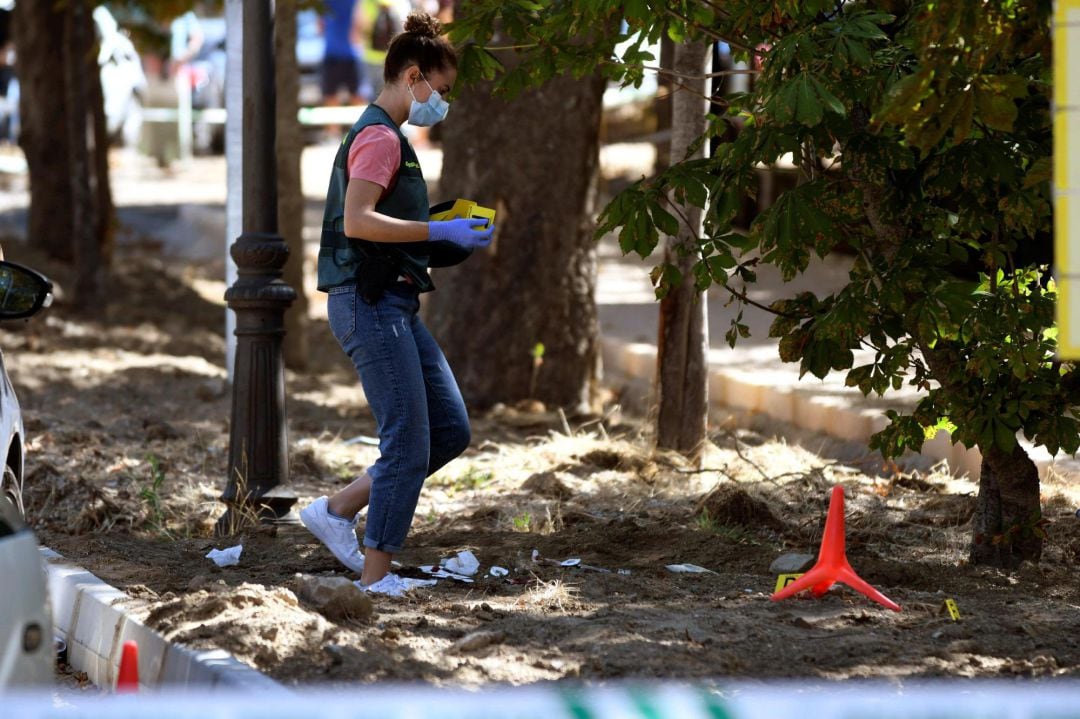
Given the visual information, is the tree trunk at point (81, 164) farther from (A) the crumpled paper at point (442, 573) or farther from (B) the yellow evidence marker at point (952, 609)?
(B) the yellow evidence marker at point (952, 609)

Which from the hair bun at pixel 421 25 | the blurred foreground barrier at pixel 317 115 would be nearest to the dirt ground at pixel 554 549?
the hair bun at pixel 421 25

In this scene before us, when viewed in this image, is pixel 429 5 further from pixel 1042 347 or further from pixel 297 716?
pixel 297 716

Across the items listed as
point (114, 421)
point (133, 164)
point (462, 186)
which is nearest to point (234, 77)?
point (462, 186)

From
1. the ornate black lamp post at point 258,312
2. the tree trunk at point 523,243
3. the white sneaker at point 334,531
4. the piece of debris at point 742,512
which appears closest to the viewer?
the white sneaker at point 334,531

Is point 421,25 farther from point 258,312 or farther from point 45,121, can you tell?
point 45,121

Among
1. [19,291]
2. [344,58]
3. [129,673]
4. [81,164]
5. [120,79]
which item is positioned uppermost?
[344,58]

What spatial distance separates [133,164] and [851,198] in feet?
86.5

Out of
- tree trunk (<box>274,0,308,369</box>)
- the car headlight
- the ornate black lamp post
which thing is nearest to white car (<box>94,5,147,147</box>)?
tree trunk (<box>274,0,308,369</box>)

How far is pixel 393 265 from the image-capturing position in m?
5.21

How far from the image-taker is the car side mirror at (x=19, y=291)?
4.96 meters

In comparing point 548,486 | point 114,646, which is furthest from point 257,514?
point 114,646

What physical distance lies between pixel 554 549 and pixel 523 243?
4.10 meters

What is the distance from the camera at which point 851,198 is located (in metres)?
5.55

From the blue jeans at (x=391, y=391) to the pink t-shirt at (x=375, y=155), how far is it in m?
0.40
